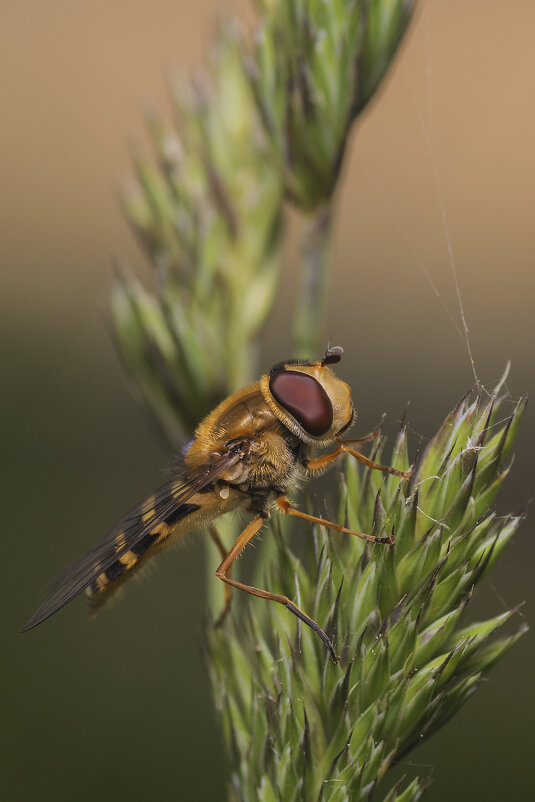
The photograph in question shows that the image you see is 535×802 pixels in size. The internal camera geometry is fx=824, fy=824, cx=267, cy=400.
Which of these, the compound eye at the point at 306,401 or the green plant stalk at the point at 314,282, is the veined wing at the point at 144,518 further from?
the green plant stalk at the point at 314,282

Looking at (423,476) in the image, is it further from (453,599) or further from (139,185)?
(139,185)

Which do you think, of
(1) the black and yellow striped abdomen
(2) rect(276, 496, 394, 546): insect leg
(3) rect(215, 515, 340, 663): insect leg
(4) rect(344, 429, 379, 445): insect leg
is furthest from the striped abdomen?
(4) rect(344, 429, 379, 445): insect leg

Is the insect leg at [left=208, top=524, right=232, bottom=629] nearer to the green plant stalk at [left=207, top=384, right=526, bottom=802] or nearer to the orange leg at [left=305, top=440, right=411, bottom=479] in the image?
the orange leg at [left=305, top=440, right=411, bottom=479]

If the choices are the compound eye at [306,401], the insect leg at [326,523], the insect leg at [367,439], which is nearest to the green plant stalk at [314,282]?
the compound eye at [306,401]

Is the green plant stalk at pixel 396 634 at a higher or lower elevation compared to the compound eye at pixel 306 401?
lower

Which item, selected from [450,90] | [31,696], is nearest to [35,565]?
[31,696]

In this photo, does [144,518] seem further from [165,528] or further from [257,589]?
[257,589]

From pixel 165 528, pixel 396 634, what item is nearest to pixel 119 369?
pixel 165 528
